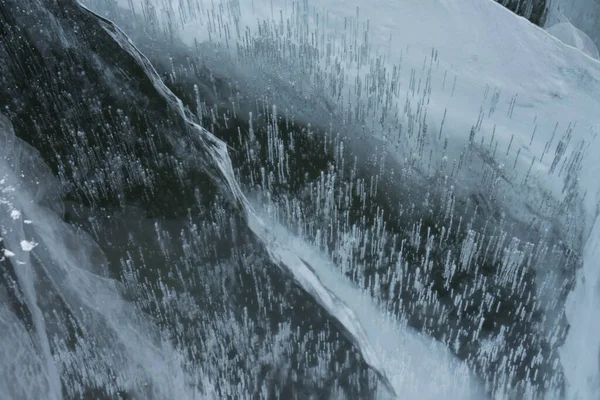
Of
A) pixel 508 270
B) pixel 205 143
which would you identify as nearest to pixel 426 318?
pixel 508 270

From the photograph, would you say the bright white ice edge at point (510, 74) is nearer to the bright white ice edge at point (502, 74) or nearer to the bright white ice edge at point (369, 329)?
the bright white ice edge at point (502, 74)

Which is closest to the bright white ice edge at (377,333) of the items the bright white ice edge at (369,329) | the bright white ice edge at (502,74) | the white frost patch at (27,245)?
the bright white ice edge at (369,329)

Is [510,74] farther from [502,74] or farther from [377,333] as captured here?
[377,333]

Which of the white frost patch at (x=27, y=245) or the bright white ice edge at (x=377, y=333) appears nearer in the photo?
the white frost patch at (x=27, y=245)

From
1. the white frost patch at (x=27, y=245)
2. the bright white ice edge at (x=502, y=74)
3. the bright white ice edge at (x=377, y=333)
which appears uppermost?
the bright white ice edge at (x=502, y=74)

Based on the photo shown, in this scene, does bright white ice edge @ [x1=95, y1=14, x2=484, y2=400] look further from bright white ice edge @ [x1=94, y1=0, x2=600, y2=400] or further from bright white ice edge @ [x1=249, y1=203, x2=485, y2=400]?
bright white ice edge @ [x1=94, y1=0, x2=600, y2=400]

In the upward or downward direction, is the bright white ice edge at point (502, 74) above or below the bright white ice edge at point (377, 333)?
above

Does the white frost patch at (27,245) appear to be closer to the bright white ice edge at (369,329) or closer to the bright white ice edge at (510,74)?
the bright white ice edge at (369,329)

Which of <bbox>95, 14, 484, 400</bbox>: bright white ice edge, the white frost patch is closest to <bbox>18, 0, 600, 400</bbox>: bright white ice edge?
<bbox>95, 14, 484, 400</bbox>: bright white ice edge
